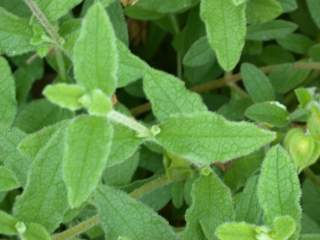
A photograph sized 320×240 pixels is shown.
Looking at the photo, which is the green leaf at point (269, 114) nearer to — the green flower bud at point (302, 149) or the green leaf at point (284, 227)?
the green flower bud at point (302, 149)

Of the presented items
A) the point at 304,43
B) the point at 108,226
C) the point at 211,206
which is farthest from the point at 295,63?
the point at 108,226

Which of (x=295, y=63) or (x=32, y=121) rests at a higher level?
(x=32, y=121)

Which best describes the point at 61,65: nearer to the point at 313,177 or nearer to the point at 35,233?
the point at 35,233

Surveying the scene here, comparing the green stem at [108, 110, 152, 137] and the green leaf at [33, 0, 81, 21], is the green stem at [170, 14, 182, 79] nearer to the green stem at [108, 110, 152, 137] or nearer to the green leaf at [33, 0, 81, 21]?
the green leaf at [33, 0, 81, 21]

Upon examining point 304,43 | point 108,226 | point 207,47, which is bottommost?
point 304,43

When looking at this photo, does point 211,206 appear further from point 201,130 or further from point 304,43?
point 304,43

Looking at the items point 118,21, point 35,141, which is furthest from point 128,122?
point 118,21

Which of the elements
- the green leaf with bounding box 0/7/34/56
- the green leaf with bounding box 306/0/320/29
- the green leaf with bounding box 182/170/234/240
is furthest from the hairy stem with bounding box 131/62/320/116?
the green leaf with bounding box 182/170/234/240
